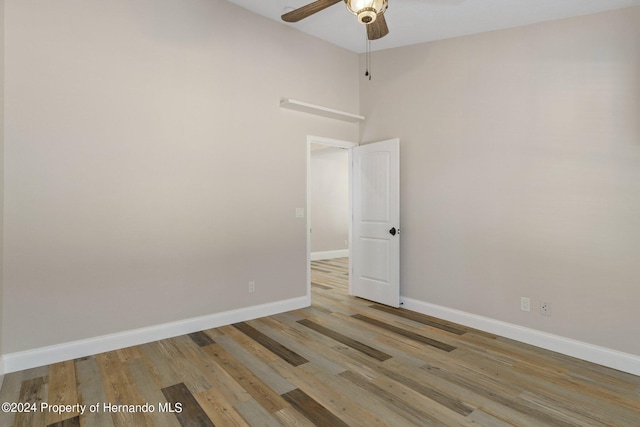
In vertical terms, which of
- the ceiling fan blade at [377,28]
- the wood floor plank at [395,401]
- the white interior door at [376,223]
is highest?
the ceiling fan blade at [377,28]

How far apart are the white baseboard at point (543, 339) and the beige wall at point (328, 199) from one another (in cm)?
439

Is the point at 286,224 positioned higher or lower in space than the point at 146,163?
lower

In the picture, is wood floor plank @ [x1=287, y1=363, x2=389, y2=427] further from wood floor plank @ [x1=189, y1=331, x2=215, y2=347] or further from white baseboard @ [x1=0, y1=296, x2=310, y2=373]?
white baseboard @ [x1=0, y1=296, x2=310, y2=373]

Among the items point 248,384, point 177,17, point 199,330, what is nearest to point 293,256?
point 199,330

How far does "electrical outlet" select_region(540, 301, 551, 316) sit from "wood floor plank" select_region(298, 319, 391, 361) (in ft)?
5.00

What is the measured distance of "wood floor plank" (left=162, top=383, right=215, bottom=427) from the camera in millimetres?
2021

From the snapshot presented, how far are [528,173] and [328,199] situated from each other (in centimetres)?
563


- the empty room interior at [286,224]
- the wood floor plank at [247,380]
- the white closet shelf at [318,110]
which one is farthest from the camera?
the white closet shelf at [318,110]

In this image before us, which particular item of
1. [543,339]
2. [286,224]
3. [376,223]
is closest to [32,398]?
[286,224]

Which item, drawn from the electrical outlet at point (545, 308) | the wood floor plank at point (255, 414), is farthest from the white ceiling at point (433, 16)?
the wood floor plank at point (255, 414)

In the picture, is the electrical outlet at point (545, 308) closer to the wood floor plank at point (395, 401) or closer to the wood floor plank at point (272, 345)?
the wood floor plank at point (395, 401)

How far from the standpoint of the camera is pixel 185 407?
2172 mm

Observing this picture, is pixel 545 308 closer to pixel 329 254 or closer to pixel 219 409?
pixel 219 409

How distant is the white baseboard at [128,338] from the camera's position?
2.69 metres
